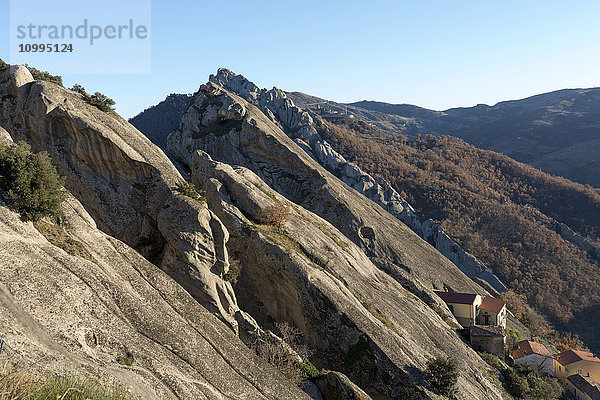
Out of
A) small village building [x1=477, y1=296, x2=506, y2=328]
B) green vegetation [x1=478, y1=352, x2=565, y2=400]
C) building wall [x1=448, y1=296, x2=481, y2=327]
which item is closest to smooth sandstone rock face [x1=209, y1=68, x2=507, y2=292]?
small village building [x1=477, y1=296, x2=506, y2=328]

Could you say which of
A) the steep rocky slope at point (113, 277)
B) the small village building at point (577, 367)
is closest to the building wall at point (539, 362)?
the small village building at point (577, 367)

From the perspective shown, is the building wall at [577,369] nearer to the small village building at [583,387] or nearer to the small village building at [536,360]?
the small village building at [583,387]

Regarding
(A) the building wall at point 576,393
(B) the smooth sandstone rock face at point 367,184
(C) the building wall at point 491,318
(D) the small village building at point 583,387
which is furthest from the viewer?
(B) the smooth sandstone rock face at point 367,184

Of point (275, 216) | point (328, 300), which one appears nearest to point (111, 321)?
point (328, 300)

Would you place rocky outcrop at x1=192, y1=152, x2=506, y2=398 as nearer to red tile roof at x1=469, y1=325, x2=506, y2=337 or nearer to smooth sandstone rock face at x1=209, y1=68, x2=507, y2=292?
red tile roof at x1=469, y1=325, x2=506, y2=337

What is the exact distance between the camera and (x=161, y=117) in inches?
6043

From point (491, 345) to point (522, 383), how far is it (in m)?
4.80

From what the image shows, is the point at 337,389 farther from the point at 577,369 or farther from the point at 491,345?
the point at 577,369

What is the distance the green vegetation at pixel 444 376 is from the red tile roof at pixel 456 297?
21047 mm

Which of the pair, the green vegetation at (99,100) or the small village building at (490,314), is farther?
the small village building at (490,314)

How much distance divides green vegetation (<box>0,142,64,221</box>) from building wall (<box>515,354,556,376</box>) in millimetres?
50162

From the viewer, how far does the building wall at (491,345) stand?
1549 inches

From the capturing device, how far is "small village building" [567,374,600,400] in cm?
4275

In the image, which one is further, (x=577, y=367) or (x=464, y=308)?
(x=577, y=367)
